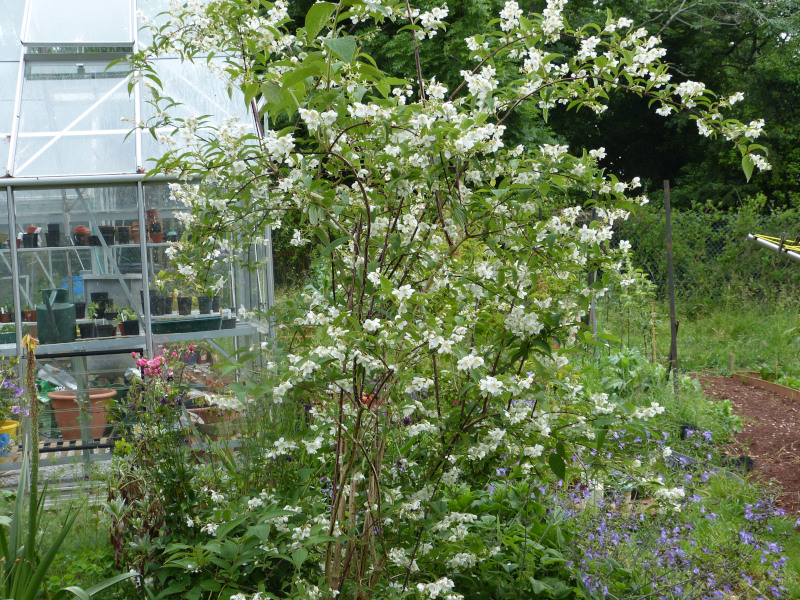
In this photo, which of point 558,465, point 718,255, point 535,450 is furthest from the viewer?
point 718,255

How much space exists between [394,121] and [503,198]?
1.20 feet

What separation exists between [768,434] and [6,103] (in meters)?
5.97

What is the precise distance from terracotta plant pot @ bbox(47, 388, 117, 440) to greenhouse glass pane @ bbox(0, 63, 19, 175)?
163 cm

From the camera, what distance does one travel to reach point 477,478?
244 centimetres

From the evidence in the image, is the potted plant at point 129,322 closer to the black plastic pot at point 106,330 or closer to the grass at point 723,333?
the black plastic pot at point 106,330

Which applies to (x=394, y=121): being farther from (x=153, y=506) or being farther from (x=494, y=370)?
(x=153, y=506)

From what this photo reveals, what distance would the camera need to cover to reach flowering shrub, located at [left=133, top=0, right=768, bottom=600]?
1.71 meters

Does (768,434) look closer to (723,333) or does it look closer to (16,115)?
(723,333)

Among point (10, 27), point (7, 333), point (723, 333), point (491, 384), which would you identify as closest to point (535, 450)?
point (491, 384)

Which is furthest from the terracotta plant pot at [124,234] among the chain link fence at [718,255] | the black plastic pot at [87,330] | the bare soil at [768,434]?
the chain link fence at [718,255]

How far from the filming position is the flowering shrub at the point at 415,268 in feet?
5.63

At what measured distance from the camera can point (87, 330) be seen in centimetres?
502

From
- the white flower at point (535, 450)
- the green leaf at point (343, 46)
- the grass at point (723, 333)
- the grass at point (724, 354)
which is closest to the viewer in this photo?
the green leaf at point (343, 46)

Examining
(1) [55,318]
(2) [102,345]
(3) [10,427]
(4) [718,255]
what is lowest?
(3) [10,427]
